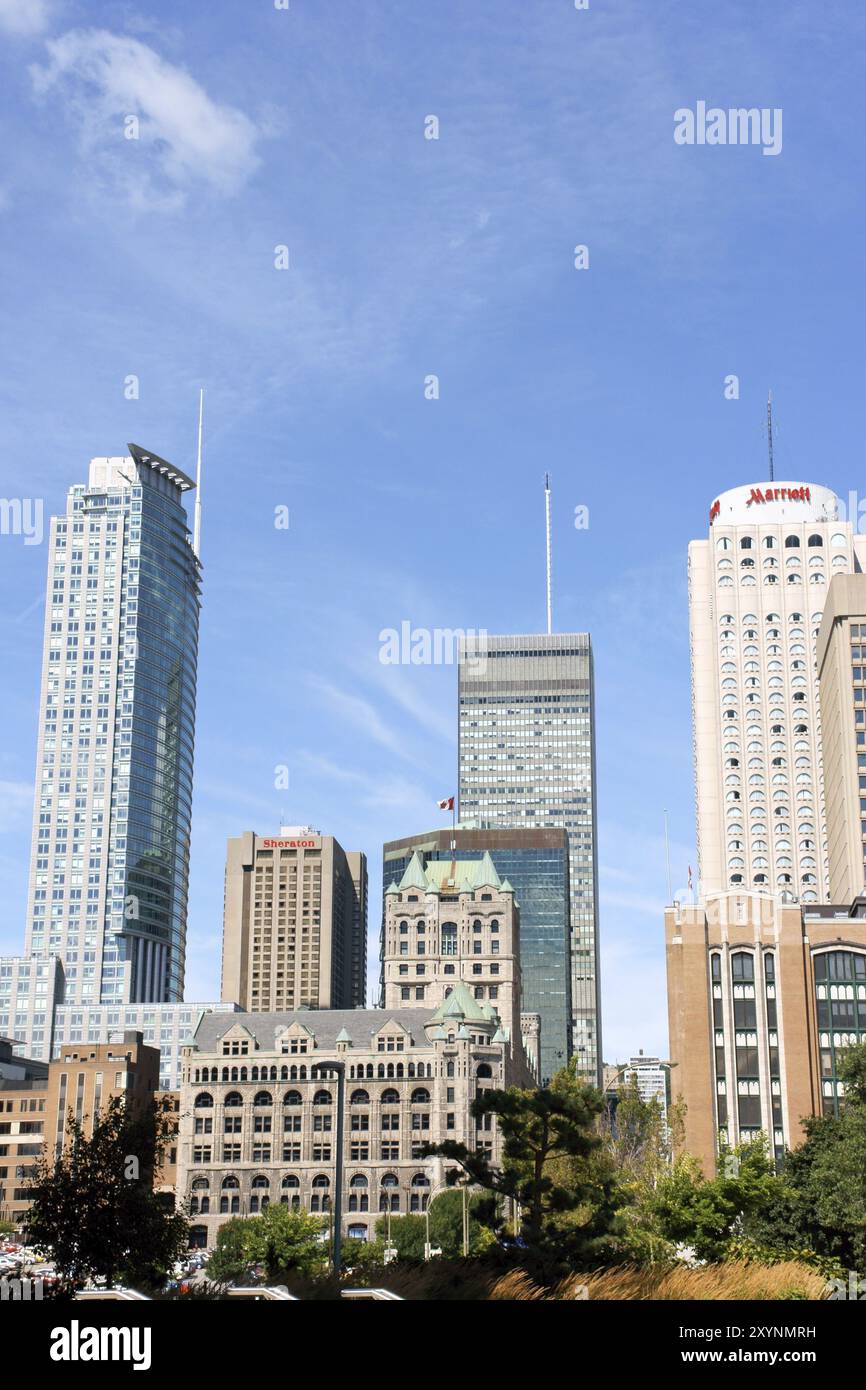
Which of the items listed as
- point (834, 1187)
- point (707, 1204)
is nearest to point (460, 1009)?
point (834, 1187)

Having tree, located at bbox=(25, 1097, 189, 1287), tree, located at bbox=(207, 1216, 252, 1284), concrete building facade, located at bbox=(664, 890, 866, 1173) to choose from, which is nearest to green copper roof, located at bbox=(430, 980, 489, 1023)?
concrete building facade, located at bbox=(664, 890, 866, 1173)

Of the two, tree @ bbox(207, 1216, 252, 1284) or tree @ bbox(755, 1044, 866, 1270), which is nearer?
tree @ bbox(755, 1044, 866, 1270)

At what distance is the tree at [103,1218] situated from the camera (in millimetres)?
47125

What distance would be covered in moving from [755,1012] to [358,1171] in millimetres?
55442

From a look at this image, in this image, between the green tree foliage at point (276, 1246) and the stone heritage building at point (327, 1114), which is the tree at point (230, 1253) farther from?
the stone heritage building at point (327, 1114)

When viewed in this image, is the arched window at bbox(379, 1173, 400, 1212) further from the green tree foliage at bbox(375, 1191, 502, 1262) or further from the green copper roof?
the green tree foliage at bbox(375, 1191, 502, 1262)

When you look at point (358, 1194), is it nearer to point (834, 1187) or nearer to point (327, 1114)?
point (327, 1114)

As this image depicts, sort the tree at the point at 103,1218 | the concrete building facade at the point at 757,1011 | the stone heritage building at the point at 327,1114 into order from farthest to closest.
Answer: the stone heritage building at the point at 327,1114, the concrete building facade at the point at 757,1011, the tree at the point at 103,1218

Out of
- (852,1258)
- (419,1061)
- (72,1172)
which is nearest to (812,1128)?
(852,1258)

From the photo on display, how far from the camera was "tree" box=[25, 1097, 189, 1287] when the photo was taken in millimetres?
47125

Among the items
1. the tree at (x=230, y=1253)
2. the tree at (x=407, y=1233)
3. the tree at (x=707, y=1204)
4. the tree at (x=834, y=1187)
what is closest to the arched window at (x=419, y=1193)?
the tree at (x=407, y=1233)
